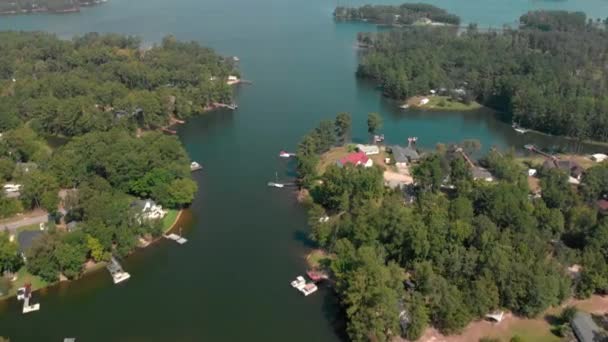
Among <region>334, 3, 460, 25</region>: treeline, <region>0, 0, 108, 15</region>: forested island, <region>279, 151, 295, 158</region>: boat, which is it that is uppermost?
<region>0, 0, 108, 15</region>: forested island

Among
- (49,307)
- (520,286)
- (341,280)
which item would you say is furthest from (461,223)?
(49,307)

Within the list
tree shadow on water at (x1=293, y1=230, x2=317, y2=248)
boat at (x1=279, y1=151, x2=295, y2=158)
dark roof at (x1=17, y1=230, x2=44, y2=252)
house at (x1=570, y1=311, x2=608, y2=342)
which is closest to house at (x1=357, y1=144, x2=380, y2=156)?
boat at (x1=279, y1=151, x2=295, y2=158)

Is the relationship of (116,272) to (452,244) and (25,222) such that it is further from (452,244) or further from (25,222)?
(452,244)

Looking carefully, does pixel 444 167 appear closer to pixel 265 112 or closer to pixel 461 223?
pixel 461 223

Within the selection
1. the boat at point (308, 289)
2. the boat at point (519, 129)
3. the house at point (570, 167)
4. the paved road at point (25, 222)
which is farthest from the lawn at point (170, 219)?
the boat at point (519, 129)

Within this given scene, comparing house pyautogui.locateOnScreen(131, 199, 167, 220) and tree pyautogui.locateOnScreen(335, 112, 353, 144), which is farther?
tree pyautogui.locateOnScreen(335, 112, 353, 144)

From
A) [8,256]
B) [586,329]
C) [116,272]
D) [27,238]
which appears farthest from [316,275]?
[27,238]

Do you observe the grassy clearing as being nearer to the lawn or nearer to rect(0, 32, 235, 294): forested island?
rect(0, 32, 235, 294): forested island
